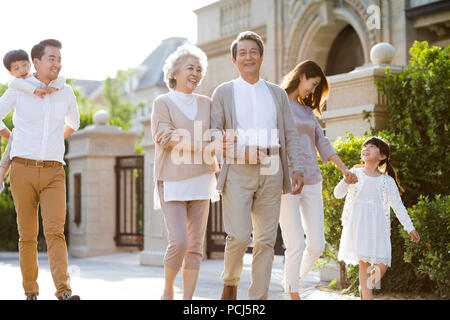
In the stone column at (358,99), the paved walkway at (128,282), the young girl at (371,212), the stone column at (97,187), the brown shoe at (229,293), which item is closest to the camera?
the brown shoe at (229,293)

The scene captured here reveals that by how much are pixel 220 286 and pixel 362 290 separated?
2742mm

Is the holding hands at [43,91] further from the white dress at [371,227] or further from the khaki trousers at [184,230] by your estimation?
the white dress at [371,227]

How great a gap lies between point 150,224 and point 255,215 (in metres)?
7.26

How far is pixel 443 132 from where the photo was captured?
7.39 meters

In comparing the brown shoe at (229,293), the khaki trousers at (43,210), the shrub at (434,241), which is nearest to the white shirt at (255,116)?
the brown shoe at (229,293)

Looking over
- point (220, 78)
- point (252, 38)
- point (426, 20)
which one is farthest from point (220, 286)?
point (220, 78)

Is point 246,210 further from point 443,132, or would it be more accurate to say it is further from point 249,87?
point 443,132

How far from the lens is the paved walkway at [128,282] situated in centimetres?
729

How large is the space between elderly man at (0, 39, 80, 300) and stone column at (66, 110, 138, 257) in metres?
7.99

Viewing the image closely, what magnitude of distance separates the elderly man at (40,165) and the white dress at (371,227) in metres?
2.38

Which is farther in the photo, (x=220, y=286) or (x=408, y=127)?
(x=220, y=286)

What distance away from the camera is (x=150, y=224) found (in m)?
12.0

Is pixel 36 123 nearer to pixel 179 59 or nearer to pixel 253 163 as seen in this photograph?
pixel 179 59

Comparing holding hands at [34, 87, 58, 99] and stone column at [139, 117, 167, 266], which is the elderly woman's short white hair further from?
stone column at [139, 117, 167, 266]
